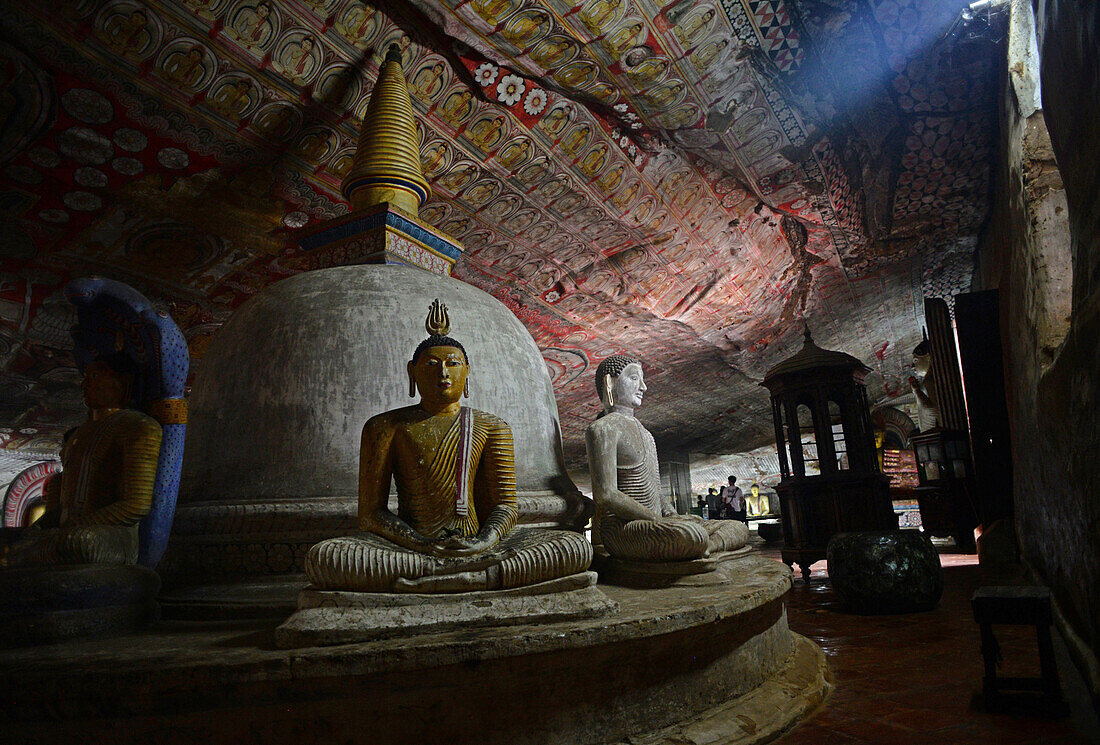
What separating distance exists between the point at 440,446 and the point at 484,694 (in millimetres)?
837

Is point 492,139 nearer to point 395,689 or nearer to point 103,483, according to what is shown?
point 103,483

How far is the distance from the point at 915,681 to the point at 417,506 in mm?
1967

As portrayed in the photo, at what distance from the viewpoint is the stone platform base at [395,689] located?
1.39 metres

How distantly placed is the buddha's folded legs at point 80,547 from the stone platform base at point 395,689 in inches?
14.0

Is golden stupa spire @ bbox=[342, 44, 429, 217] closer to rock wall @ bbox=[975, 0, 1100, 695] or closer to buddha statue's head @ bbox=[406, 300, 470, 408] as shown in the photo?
buddha statue's head @ bbox=[406, 300, 470, 408]

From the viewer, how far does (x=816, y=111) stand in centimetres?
573

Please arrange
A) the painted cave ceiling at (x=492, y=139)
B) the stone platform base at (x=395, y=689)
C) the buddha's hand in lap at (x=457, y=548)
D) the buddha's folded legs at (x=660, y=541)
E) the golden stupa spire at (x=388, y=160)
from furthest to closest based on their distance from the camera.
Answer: the painted cave ceiling at (x=492, y=139), the golden stupa spire at (x=388, y=160), the buddha's folded legs at (x=660, y=541), the buddha's hand in lap at (x=457, y=548), the stone platform base at (x=395, y=689)

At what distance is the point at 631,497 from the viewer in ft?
→ 9.77

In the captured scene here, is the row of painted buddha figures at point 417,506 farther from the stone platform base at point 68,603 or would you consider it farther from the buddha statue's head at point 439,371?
the stone platform base at point 68,603

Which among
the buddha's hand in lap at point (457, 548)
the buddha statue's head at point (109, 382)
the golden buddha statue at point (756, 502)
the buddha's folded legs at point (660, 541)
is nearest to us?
the buddha's hand in lap at point (457, 548)

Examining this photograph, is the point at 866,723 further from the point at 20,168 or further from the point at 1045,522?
the point at 20,168

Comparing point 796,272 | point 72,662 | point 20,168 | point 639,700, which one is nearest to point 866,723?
point 639,700

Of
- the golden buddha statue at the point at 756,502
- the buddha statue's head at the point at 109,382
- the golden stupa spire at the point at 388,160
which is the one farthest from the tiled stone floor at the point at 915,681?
the golden buddha statue at the point at 756,502

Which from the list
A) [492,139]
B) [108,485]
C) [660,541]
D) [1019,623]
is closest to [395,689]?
[660,541]
